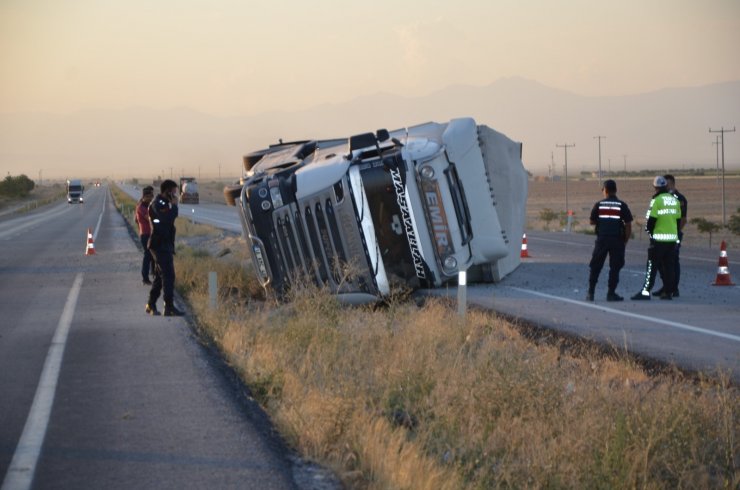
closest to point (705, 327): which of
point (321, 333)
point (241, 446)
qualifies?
point (321, 333)

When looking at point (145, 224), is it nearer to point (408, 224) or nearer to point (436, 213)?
point (408, 224)

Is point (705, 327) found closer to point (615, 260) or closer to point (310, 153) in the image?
point (615, 260)

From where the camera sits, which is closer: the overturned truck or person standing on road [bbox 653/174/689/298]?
the overturned truck

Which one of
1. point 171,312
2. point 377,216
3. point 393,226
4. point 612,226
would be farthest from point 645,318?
point 171,312

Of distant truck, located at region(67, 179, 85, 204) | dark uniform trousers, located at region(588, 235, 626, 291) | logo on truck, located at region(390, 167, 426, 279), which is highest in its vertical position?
logo on truck, located at region(390, 167, 426, 279)

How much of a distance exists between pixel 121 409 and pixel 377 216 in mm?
6973

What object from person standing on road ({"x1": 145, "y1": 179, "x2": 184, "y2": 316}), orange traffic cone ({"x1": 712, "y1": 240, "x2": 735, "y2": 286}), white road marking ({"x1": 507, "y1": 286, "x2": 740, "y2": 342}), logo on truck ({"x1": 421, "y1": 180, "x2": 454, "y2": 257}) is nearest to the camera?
white road marking ({"x1": 507, "y1": 286, "x2": 740, "y2": 342})

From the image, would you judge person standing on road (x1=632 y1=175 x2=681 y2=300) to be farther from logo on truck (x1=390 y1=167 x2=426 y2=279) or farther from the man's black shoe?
the man's black shoe

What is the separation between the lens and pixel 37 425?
7.93m

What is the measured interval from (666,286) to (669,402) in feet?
30.4

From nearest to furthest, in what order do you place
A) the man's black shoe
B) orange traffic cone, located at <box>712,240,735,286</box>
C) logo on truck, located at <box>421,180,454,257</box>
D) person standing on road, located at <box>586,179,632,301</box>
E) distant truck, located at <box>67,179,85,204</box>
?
the man's black shoe → logo on truck, located at <box>421,180,454,257</box> → person standing on road, located at <box>586,179,632,301</box> → orange traffic cone, located at <box>712,240,735,286</box> → distant truck, located at <box>67,179,85,204</box>

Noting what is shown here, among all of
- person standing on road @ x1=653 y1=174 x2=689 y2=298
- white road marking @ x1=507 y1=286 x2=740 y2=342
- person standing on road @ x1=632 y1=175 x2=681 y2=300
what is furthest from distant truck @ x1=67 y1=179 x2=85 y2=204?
person standing on road @ x1=632 y1=175 x2=681 y2=300

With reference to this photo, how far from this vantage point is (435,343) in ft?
Result: 35.0

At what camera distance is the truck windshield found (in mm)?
14852
